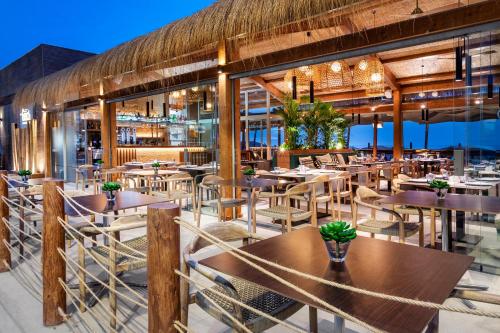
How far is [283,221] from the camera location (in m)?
4.68

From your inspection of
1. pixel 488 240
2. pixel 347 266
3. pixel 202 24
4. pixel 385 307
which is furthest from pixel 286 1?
pixel 385 307

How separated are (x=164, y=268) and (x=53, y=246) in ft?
5.35

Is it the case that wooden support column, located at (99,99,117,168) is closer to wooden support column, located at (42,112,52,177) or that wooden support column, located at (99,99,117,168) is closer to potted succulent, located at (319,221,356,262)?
wooden support column, located at (42,112,52,177)

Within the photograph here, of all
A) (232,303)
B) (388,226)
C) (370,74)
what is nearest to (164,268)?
(232,303)

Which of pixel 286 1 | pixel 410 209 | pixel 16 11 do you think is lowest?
pixel 410 209

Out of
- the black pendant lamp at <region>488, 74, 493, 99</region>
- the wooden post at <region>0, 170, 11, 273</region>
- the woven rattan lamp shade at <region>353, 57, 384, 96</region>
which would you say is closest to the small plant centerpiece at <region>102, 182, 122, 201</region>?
the wooden post at <region>0, 170, 11, 273</region>

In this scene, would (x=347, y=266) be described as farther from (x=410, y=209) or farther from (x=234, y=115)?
(x=234, y=115)

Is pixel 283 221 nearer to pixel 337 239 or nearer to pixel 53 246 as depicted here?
pixel 53 246

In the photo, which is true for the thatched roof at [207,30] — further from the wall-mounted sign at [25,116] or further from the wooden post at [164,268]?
the wall-mounted sign at [25,116]

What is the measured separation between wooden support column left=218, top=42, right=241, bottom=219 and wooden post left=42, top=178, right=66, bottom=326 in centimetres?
344

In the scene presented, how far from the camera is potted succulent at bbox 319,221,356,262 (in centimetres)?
154

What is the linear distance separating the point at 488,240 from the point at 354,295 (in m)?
3.09

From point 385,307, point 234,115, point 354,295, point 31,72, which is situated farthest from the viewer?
point 31,72

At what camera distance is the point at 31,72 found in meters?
14.6
